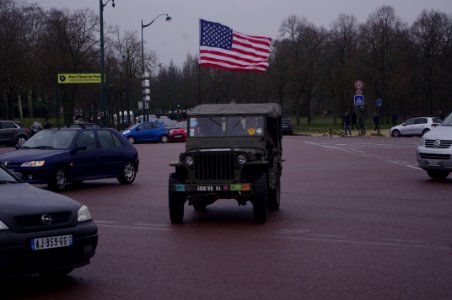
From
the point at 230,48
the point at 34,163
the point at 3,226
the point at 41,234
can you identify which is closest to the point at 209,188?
the point at 41,234

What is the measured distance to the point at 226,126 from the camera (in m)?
13.0

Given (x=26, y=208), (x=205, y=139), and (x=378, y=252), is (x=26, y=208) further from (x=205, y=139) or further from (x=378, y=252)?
(x=205, y=139)

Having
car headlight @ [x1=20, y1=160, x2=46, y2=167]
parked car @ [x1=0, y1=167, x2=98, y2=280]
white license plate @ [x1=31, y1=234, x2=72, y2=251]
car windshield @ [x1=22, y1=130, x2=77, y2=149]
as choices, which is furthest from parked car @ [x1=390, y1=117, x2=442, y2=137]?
white license plate @ [x1=31, y1=234, x2=72, y2=251]

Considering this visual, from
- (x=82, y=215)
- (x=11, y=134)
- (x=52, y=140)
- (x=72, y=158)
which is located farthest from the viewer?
(x=11, y=134)

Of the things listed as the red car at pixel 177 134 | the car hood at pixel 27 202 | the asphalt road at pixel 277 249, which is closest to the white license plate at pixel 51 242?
the car hood at pixel 27 202

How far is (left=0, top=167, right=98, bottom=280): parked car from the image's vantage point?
671 cm

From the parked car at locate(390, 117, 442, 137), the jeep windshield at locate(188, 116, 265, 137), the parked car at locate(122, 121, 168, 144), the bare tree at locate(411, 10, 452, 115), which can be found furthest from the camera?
the bare tree at locate(411, 10, 452, 115)

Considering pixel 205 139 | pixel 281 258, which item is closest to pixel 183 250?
pixel 281 258

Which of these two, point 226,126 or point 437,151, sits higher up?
point 226,126

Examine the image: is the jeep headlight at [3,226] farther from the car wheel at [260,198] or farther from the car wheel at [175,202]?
the car wheel at [260,198]

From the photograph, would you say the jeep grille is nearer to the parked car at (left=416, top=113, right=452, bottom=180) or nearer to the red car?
the parked car at (left=416, top=113, right=452, bottom=180)

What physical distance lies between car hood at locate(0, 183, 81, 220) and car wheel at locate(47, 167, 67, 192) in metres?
8.90

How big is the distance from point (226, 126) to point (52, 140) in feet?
21.5

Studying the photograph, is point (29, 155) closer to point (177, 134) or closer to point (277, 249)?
point (277, 249)
